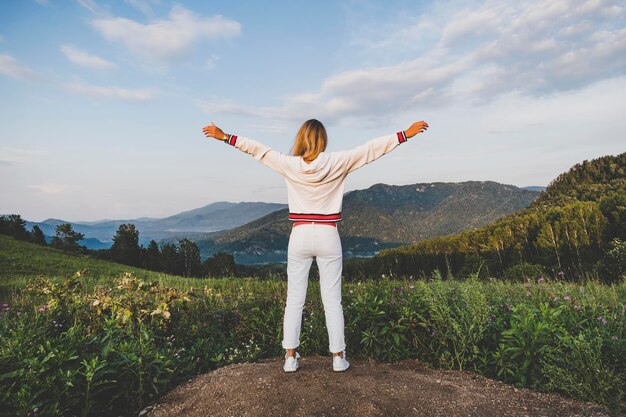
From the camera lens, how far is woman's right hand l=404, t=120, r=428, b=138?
4.17 meters

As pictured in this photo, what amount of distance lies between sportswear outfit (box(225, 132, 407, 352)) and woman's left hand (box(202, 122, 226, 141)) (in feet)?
0.23

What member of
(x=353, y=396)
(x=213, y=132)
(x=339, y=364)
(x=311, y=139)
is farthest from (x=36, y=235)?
(x=353, y=396)

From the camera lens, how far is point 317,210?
13.9ft

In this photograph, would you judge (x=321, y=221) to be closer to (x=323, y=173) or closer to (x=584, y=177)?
(x=323, y=173)

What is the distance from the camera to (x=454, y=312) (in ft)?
16.3

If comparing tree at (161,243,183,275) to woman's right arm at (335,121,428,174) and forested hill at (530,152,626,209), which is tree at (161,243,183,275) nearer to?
woman's right arm at (335,121,428,174)

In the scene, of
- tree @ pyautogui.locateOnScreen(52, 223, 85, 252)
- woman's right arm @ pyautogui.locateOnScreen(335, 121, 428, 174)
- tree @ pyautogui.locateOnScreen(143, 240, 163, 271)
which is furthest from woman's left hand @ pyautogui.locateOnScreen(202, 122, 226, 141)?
tree @ pyautogui.locateOnScreen(143, 240, 163, 271)

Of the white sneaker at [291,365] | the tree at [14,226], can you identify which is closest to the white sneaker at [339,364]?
the white sneaker at [291,365]

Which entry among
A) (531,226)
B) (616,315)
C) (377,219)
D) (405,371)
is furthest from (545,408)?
(377,219)

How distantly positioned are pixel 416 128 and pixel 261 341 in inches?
146

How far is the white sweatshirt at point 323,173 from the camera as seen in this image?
13.9ft

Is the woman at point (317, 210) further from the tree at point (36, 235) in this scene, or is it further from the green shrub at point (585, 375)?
the tree at point (36, 235)

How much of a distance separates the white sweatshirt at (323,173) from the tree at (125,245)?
3493 cm

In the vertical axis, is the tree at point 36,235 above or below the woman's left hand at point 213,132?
below
